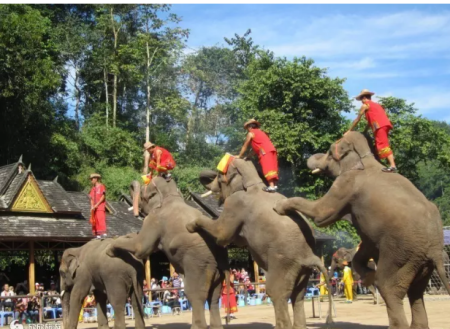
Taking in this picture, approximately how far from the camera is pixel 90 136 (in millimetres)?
43000

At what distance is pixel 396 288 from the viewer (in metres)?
7.86

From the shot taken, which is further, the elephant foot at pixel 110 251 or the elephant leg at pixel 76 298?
the elephant leg at pixel 76 298

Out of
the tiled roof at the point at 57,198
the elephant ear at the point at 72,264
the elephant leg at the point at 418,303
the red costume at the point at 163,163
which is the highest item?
the tiled roof at the point at 57,198

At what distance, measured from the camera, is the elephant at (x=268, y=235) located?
8664 millimetres

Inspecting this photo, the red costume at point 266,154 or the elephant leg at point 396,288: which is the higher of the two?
the red costume at point 266,154

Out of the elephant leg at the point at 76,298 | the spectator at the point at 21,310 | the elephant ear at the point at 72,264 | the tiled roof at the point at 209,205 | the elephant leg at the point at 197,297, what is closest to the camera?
the elephant leg at the point at 197,297

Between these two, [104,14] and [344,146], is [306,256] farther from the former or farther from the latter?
[104,14]

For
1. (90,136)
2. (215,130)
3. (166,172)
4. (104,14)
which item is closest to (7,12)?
(90,136)

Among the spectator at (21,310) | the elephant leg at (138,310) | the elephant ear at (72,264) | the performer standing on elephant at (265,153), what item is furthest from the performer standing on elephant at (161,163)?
the spectator at (21,310)

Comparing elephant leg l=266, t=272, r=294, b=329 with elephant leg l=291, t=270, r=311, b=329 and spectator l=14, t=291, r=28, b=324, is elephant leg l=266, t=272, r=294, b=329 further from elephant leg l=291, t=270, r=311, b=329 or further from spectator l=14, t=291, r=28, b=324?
spectator l=14, t=291, r=28, b=324

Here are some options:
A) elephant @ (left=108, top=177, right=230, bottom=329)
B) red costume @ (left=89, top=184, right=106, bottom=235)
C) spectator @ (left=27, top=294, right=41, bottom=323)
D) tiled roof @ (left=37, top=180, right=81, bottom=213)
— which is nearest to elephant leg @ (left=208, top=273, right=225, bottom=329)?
elephant @ (left=108, top=177, right=230, bottom=329)

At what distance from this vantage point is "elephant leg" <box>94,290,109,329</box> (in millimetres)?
12383

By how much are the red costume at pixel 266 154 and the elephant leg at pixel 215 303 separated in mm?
1930

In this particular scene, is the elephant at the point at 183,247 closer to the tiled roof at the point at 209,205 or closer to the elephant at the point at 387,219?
the elephant at the point at 387,219
